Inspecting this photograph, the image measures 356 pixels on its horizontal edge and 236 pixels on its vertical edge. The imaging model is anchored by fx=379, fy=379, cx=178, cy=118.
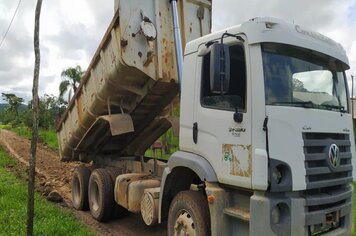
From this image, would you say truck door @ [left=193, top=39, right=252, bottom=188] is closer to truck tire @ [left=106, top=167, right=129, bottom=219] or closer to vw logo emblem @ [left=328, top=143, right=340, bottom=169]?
vw logo emblem @ [left=328, top=143, right=340, bottom=169]

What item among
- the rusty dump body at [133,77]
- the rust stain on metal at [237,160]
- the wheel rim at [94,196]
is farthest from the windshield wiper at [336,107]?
the wheel rim at [94,196]

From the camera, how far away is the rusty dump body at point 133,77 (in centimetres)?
539

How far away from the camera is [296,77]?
3729mm

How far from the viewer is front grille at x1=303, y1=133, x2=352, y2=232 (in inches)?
138

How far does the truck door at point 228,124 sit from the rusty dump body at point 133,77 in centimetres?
146

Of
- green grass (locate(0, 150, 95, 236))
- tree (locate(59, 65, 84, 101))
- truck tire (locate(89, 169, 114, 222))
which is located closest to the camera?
green grass (locate(0, 150, 95, 236))

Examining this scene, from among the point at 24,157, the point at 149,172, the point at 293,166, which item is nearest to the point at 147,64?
the point at 149,172

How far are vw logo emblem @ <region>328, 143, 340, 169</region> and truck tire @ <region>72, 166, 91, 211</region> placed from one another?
5.01 m

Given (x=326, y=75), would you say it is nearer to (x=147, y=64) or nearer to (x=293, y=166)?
(x=293, y=166)

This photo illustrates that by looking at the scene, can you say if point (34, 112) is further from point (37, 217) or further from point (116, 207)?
point (116, 207)

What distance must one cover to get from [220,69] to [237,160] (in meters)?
0.89

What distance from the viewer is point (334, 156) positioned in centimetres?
369

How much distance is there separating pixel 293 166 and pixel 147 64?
278 cm

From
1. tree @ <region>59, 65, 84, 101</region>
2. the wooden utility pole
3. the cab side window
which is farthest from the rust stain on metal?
tree @ <region>59, 65, 84, 101</region>
